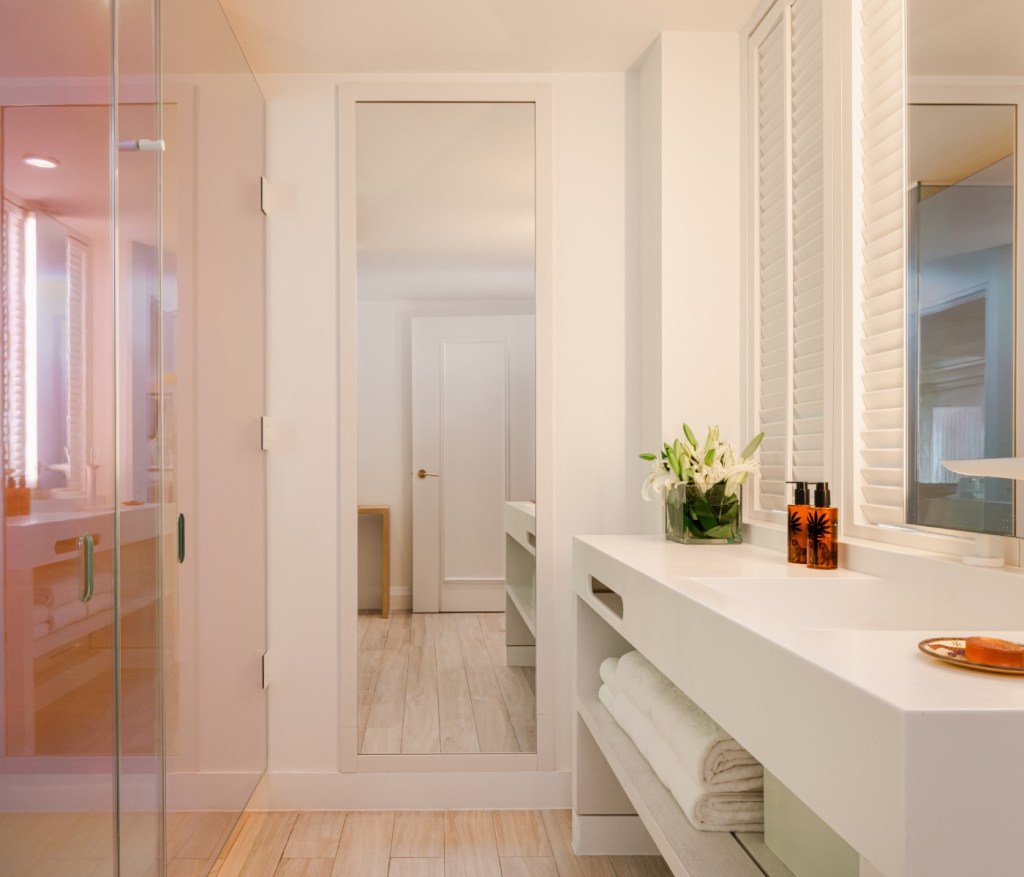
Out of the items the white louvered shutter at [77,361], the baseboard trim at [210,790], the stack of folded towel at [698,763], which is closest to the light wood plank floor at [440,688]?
the baseboard trim at [210,790]

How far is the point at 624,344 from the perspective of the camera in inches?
107

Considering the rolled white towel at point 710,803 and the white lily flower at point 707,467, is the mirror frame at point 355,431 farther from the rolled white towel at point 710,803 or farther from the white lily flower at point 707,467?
the rolled white towel at point 710,803

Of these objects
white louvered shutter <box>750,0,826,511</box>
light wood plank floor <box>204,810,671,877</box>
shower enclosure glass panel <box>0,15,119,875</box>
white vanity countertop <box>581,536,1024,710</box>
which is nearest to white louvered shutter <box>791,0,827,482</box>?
white louvered shutter <box>750,0,826,511</box>

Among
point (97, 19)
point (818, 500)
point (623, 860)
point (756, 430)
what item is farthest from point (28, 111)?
point (623, 860)

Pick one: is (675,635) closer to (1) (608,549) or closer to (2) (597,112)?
(1) (608,549)

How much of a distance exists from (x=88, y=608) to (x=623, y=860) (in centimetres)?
158

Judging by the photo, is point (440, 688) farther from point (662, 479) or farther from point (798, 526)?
point (798, 526)

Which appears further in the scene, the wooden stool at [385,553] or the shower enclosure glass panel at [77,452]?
the wooden stool at [385,553]

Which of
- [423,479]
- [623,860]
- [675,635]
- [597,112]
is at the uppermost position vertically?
[597,112]

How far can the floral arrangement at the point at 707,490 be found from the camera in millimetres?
2162

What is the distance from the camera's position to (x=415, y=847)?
2.36 m

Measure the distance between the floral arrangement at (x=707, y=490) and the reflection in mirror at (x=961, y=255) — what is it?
0.62 meters

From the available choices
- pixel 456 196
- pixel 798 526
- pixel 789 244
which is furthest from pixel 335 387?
pixel 798 526

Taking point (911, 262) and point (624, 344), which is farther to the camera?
point (624, 344)
